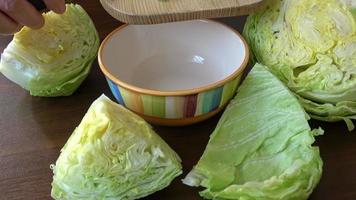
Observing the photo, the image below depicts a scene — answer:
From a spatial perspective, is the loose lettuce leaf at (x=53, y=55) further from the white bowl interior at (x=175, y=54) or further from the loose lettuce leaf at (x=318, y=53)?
the loose lettuce leaf at (x=318, y=53)

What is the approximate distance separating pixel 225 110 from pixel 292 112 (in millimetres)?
134

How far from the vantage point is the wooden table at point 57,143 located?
744 mm

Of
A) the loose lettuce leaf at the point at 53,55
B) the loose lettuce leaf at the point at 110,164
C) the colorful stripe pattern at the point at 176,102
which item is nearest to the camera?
the loose lettuce leaf at the point at 110,164

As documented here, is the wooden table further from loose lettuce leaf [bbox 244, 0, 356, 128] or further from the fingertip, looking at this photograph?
the fingertip

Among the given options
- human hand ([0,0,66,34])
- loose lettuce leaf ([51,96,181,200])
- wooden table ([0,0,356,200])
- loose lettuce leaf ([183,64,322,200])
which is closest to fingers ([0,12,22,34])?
human hand ([0,0,66,34])

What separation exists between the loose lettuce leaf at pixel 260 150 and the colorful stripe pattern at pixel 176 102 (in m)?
0.05

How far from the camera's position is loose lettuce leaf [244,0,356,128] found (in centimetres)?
81

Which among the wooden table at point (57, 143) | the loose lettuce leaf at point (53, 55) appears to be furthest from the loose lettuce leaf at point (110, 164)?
the loose lettuce leaf at point (53, 55)

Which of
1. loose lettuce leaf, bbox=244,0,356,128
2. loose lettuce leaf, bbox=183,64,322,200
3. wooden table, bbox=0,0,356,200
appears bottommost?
wooden table, bbox=0,0,356,200

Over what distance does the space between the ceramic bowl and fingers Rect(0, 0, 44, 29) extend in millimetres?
145

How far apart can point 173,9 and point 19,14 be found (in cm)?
31

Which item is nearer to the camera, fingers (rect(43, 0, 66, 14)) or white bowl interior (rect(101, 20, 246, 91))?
fingers (rect(43, 0, 66, 14))

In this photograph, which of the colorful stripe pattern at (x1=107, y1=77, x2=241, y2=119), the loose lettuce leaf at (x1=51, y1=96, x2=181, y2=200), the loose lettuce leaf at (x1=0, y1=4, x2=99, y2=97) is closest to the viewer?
the loose lettuce leaf at (x1=51, y1=96, x2=181, y2=200)

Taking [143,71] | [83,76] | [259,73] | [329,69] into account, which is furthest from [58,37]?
[329,69]
